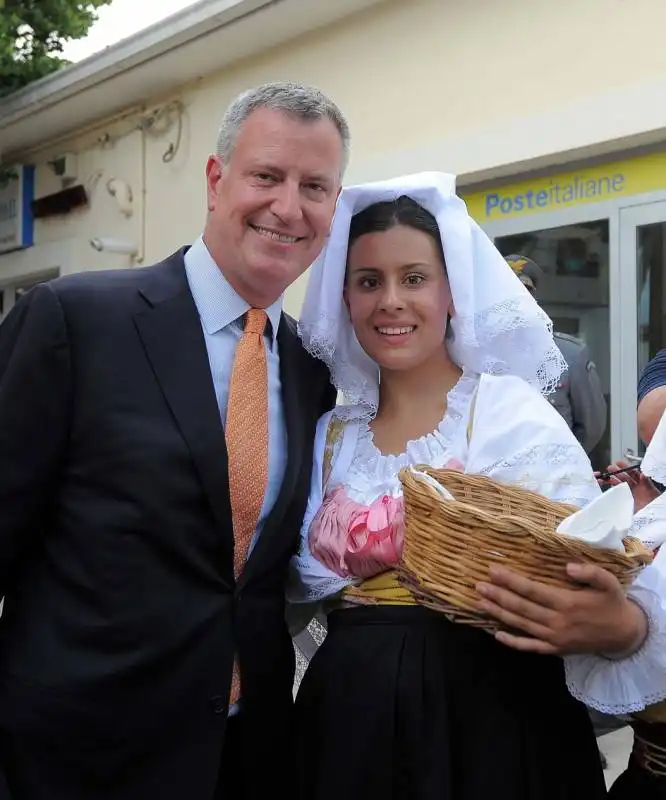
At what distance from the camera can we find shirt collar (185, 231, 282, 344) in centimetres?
197

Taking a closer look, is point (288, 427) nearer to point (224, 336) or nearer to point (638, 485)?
point (224, 336)

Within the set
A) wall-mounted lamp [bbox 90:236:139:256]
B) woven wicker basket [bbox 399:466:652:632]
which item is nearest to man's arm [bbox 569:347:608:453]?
woven wicker basket [bbox 399:466:652:632]

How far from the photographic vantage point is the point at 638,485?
1937 mm

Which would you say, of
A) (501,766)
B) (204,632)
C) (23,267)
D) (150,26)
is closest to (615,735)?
(501,766)

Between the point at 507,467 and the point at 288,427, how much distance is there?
0.47 m

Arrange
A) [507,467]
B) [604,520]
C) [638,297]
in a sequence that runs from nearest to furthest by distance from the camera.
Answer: [604,520] → [507,467] → [638,297]

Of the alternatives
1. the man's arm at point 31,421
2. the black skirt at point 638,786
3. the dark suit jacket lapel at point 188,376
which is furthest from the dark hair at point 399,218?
the black skirt at point 638,786

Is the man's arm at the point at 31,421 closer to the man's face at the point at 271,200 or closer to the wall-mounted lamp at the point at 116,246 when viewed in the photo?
the man's face at the point at 271,200

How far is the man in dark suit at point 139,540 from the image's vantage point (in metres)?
1.73

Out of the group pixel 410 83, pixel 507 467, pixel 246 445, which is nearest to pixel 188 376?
pixel 246 445

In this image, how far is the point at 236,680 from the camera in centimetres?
188

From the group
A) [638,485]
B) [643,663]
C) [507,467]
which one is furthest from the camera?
[638,485]

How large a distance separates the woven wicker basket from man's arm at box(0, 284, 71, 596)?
637 millimetres

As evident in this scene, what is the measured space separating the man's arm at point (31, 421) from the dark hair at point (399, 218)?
2.33 feet
